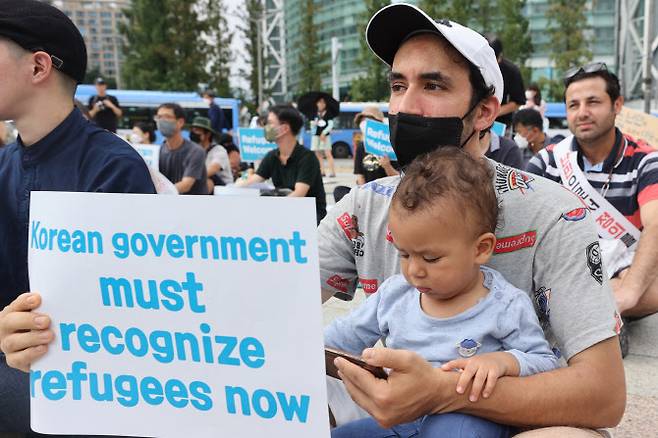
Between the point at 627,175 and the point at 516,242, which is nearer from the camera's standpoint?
the point at 516,242

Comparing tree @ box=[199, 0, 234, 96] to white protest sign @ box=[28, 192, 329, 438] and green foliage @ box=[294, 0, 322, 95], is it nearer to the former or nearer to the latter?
green foliage @ box=[294, 0, 322, 95]

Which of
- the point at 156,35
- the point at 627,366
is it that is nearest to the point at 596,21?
the point at 156,35

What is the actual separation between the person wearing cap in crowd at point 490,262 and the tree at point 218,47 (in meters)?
32.6

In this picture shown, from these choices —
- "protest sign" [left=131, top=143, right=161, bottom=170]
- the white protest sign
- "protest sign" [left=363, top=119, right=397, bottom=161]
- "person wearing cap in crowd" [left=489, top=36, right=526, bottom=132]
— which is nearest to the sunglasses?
"person wearing cap in crowd" [left=489, top=36, right=526, bottom=132]

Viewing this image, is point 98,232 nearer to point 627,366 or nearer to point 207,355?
point 207,355

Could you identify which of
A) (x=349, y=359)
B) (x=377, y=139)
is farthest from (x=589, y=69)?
(x=349, y=359)

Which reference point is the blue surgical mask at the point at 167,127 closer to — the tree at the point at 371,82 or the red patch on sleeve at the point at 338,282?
the red patch on sleeve at the point at 338,282

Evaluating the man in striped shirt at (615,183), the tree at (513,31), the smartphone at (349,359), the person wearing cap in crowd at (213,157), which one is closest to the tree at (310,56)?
the tree at (513,31)

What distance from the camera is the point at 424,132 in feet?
5.98

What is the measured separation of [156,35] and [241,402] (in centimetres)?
3260

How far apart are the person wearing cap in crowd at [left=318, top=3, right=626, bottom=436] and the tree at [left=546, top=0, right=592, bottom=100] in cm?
2877

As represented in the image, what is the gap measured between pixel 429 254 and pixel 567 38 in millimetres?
30494

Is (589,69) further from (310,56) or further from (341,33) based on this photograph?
(341,33)

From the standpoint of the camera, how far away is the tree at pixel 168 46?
31.8m
